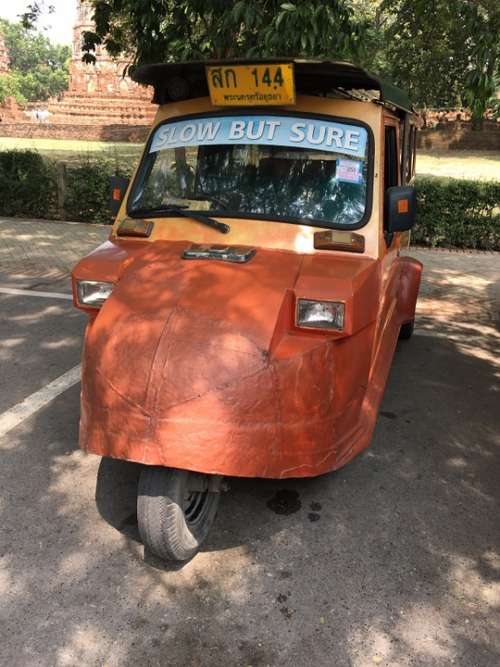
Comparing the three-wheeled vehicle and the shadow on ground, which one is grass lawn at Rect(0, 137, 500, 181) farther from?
the shadow on ground

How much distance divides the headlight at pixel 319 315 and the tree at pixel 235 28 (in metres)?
3.72

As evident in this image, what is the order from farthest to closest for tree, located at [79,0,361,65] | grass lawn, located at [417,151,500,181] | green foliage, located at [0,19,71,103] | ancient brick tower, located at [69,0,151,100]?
green foliage, located at [0,19,71,103] → ancient brick tower, located at [69,0,151,100] → grass lawn, located at [417,151,500,181] → tree, located at [79,0,361,65]

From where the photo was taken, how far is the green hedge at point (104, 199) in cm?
1092

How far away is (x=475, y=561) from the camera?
10.2 ft

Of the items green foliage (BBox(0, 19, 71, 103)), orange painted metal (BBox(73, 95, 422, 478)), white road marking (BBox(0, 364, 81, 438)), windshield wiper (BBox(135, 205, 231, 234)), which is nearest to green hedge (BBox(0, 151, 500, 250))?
white road marking (BBox(0, 364, 81, 438))

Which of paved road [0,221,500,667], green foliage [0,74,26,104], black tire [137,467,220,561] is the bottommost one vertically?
green foliage [0,74,26,104]

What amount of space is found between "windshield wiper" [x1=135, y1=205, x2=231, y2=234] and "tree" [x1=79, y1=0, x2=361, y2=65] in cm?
274

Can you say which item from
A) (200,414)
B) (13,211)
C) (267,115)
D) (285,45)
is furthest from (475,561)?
(13,211)

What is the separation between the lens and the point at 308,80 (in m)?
3.68

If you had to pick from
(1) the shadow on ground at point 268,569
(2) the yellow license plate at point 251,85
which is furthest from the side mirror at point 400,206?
(1) the shadow on ground at point 268,569

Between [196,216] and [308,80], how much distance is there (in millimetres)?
1095

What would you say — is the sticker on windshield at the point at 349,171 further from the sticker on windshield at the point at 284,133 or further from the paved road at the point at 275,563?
the paved road at the point at 275,563

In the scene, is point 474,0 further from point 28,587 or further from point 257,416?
point 28,587

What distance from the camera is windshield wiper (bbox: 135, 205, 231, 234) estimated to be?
11.7 ft
